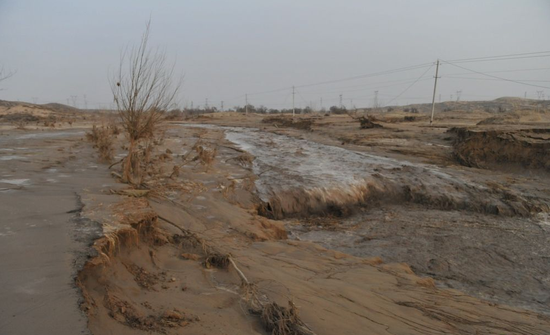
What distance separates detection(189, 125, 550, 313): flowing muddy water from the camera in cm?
536

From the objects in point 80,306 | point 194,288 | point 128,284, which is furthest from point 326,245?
point 80,306

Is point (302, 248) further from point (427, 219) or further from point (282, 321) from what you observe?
point (427, 219)

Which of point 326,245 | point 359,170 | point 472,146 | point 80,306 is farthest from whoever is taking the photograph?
point 472,146

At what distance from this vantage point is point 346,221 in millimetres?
7891

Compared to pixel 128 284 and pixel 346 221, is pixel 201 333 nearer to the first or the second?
pixel 128 284

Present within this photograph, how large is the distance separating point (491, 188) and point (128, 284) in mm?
9512

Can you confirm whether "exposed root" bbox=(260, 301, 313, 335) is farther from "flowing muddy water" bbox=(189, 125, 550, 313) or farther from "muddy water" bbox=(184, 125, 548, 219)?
"muddy water" bbox=(184, 125, 548, 219)

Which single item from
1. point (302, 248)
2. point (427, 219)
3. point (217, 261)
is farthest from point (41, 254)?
point (427, 219)

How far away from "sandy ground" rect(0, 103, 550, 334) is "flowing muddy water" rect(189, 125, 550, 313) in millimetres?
36

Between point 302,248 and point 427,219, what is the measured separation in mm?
3882

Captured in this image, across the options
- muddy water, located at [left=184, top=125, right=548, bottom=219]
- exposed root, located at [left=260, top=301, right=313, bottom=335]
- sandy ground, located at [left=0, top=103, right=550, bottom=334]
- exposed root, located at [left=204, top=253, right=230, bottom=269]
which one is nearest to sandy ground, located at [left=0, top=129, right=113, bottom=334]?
sandy ground, located at [left=0, top=103, right=550, bottom=334]

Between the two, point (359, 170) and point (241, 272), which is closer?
point (241, 272)

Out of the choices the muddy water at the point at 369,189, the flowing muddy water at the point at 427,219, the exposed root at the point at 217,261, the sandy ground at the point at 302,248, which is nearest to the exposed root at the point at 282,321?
the sandy ground at the point at 302,248

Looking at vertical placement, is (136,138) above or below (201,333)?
above
